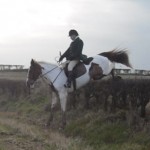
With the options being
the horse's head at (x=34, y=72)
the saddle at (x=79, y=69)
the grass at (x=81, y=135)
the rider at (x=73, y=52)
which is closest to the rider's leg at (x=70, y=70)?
the rider at (x=73, y=52)

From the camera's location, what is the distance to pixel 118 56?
19.5 m

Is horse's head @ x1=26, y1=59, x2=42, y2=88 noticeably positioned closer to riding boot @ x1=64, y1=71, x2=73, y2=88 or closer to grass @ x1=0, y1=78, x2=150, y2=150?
riding boot @ x1=64, y1=71, x2=73, y2=88

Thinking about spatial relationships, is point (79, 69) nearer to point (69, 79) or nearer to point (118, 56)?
point (69, 79)

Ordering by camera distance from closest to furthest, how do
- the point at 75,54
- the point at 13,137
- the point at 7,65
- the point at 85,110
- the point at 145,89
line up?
the point at 13,137, the point at 145,89, the point at 75,54, the point at 85,110, the point at 7,65

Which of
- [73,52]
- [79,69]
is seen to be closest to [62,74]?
[79,69]

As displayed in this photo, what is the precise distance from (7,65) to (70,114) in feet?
140

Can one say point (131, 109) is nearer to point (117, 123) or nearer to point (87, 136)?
point (117, 123)

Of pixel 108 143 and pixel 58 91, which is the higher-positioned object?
pixel 58 91

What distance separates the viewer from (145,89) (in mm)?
15125

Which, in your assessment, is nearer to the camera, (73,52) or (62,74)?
(73,52)

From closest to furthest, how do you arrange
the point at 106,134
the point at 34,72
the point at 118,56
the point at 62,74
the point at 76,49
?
the point at 106,134 → the point at 76,49 → the point at 62,74 → the point at 34,72 → the point at 118,56

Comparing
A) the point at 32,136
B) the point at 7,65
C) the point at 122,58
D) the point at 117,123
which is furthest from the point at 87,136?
the point at 7,65

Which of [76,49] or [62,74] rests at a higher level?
[76,49]

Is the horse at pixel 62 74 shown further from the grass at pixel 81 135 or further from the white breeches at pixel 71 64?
the grass at pixel 81 135
